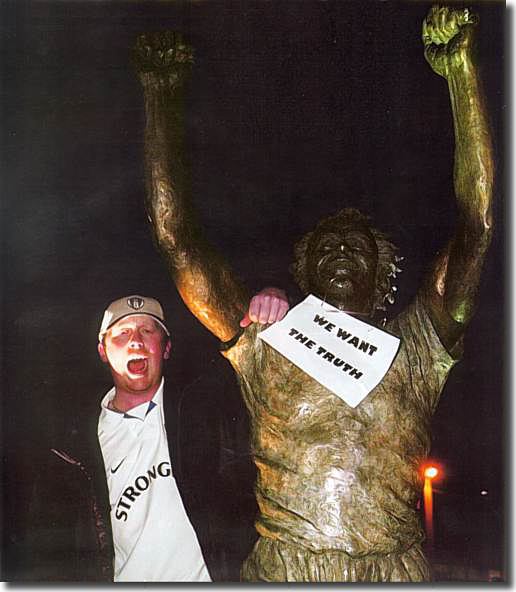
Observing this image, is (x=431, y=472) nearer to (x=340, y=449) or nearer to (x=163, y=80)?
(x=340, y=449)

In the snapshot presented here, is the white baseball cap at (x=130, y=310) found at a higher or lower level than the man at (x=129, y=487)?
higher

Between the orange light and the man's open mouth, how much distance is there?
2.49 feet

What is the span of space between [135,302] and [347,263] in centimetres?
56

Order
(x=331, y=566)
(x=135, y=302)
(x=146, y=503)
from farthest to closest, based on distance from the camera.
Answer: (x=135, y=302), (x=146, y=503), (x=331, y=566)

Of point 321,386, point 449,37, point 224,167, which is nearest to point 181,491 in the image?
point 321,386

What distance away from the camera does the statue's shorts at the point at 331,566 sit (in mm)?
1926

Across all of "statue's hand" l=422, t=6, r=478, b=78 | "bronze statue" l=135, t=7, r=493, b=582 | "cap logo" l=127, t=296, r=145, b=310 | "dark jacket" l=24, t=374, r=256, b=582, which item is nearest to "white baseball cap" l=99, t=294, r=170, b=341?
"cap logo" l=127, t=296, r=145, b=310

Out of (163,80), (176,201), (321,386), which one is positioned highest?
(163,80)

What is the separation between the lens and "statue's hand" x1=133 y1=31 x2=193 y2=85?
213cm

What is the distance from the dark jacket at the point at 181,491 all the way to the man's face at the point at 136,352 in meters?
0.08

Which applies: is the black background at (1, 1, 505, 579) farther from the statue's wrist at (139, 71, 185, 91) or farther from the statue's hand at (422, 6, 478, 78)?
the statue's hand at (422, 6, 478, 78)

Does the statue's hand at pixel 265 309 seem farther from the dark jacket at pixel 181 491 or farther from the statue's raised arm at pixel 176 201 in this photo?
the dark jacket at pixel 181 491

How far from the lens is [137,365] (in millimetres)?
2105

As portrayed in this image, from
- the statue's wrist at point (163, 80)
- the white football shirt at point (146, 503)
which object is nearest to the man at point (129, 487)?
the white football shirt at point (146, 503)
